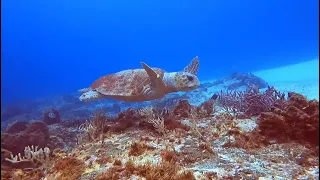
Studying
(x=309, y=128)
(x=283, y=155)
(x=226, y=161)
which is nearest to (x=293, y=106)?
(x=309, y=128)

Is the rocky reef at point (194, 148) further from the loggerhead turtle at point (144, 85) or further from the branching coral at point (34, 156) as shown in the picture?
the loggerhead turtle at point (144, 85)

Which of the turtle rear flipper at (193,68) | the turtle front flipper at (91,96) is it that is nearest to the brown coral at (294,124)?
the turtle rear flipper at (193,68)

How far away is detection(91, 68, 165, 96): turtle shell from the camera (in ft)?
27.9

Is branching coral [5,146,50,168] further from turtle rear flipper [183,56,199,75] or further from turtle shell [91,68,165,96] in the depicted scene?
turtle rear flipper [183,56,199,75]

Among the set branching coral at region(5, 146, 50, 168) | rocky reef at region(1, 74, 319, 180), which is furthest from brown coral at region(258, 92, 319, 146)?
branching coral at region(5, 146, 50, 168)

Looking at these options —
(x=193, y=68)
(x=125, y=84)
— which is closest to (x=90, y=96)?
(x=125, y=84)

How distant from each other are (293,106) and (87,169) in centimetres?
463

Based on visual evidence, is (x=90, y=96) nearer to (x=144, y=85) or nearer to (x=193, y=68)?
(x=144, y=85)

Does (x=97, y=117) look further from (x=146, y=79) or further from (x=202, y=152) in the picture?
(x=202, y=152)

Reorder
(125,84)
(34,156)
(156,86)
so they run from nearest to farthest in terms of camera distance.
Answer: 1. (34,156)
2. (156,86)
3. (125,84)

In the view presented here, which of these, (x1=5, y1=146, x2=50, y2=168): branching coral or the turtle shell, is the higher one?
the turtle shell

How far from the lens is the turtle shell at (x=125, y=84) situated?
27.9 feet

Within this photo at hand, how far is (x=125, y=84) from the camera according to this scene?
8742mm

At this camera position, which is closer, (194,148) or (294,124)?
(194,148)
